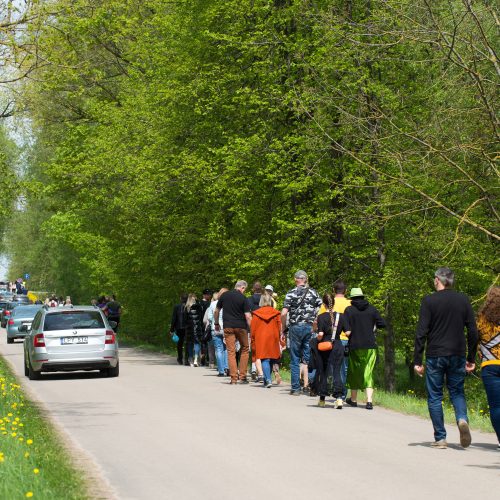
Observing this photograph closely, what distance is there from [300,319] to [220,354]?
18.9 feet

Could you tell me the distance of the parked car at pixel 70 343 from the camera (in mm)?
23109

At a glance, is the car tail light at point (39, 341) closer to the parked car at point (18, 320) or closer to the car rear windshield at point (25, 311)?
the parked car at point (18, 320)

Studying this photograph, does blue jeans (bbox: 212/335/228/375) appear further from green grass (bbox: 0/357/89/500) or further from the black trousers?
green grass (bbox: 0/357/89/500)

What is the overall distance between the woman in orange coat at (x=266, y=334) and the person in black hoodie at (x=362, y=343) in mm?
3539

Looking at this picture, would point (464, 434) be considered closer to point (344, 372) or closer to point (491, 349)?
point (491, 349)

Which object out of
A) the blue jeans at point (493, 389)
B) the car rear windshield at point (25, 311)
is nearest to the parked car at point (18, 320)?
the car rear windshield at point (25, 311)

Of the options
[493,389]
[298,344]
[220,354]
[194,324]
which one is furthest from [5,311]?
[493,389]

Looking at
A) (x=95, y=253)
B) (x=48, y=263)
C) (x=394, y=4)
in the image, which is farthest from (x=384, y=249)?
(x=48, y=263)

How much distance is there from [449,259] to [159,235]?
502 inches

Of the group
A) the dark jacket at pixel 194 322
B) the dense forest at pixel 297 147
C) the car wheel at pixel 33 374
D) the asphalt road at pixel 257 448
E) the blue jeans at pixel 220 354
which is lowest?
the asphalt road at pixel 257 448

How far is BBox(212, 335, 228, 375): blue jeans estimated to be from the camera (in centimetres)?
2494

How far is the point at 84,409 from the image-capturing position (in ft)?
55.4

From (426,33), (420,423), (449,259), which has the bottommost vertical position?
(420,423)

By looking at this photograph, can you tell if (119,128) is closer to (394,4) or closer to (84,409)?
(394,4)
